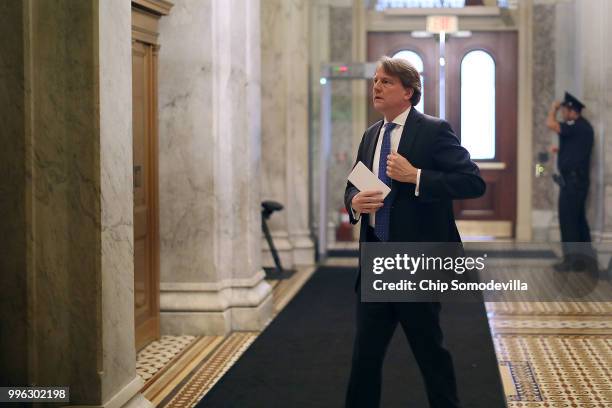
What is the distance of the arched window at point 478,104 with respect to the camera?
11320 mm

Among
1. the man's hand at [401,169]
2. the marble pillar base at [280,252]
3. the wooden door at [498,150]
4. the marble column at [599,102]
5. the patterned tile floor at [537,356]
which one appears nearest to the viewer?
the man's hand at [401,169]

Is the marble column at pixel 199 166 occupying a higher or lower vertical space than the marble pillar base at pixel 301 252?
higher

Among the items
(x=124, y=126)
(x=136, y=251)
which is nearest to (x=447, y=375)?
(x=124, y=126)

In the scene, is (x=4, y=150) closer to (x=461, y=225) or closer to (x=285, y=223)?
(x=285, y=223)

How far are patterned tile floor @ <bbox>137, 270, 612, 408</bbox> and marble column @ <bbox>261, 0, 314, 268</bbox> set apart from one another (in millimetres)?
2377

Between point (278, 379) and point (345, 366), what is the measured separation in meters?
0.53

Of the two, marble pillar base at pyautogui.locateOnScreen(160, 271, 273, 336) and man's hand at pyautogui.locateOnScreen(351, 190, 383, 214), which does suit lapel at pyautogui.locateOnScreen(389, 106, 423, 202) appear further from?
marble pillar base at pyautogui.locateOnScreen(160, 271, 273, 336)

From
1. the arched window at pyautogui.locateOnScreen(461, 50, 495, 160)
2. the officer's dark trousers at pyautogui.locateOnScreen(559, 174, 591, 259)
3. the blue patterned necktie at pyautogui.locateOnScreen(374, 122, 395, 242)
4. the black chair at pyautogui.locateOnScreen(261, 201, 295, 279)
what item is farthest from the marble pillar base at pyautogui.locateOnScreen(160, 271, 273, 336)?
the arched window at pyautogui.locateOnScreen(461, 50, 495, 160)

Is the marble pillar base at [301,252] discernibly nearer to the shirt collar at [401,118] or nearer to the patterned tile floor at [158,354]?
the patterned tile floor at [158,354]

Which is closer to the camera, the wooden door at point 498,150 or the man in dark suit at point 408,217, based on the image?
the man in dark suit at point 408,217

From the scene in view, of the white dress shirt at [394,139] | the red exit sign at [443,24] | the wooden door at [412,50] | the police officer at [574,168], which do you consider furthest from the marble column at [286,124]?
the white dress shirt at [394,139]

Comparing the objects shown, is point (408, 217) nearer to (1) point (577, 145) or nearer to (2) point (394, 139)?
(2) point (394, 139)

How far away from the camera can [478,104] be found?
11445 mm

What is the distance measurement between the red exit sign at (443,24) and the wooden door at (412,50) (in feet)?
0.62
